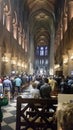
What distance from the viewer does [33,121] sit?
24.0 feet

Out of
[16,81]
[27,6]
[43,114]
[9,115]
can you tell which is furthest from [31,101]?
[27,6]

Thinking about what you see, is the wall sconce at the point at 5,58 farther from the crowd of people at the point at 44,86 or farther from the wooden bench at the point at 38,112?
the wooden bench at the point at 38,112

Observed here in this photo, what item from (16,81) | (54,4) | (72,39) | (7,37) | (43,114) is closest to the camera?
(43,114)

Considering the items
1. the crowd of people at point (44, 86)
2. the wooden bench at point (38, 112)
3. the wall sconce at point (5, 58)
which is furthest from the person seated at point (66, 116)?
the wall sconce at point (5, 58)

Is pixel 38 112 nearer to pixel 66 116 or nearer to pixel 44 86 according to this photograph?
pixel 44 86

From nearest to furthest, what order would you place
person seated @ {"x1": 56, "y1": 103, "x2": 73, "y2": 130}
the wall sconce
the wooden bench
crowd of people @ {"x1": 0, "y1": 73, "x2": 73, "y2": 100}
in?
1. person seated @ {"x1": 56, "y1": 103, "x2": 73, "y2": 130}
2. the wooden bench
3. crowd of people @ {"x1": 0, "y1": 73, "x2": 73, "y2": 100}
4. the wall sconce

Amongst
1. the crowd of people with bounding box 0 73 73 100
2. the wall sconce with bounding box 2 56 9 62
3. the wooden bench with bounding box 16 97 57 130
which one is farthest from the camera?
the wall sconce with bounding box 2 56 9 62

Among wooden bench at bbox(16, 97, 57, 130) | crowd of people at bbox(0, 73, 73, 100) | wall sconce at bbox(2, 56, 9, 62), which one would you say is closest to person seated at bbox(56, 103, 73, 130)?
wooden bench at bbox(16, 97, 57, 130)

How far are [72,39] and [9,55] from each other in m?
7.06

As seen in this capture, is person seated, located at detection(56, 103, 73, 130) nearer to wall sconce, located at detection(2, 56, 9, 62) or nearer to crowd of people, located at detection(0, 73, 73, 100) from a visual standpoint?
crowd of people, located at detection(0, 73, 73, 100)

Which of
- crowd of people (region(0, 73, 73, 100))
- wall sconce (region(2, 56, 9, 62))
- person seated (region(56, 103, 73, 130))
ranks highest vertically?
person seated (region(56, 103, 73, 130))

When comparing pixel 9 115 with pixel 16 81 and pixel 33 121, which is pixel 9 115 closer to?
pixel 33 121

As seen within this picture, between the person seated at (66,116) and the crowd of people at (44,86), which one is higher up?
the person seated at (66,116)

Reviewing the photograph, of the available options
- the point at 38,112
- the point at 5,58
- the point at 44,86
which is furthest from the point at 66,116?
the point at 5,58
